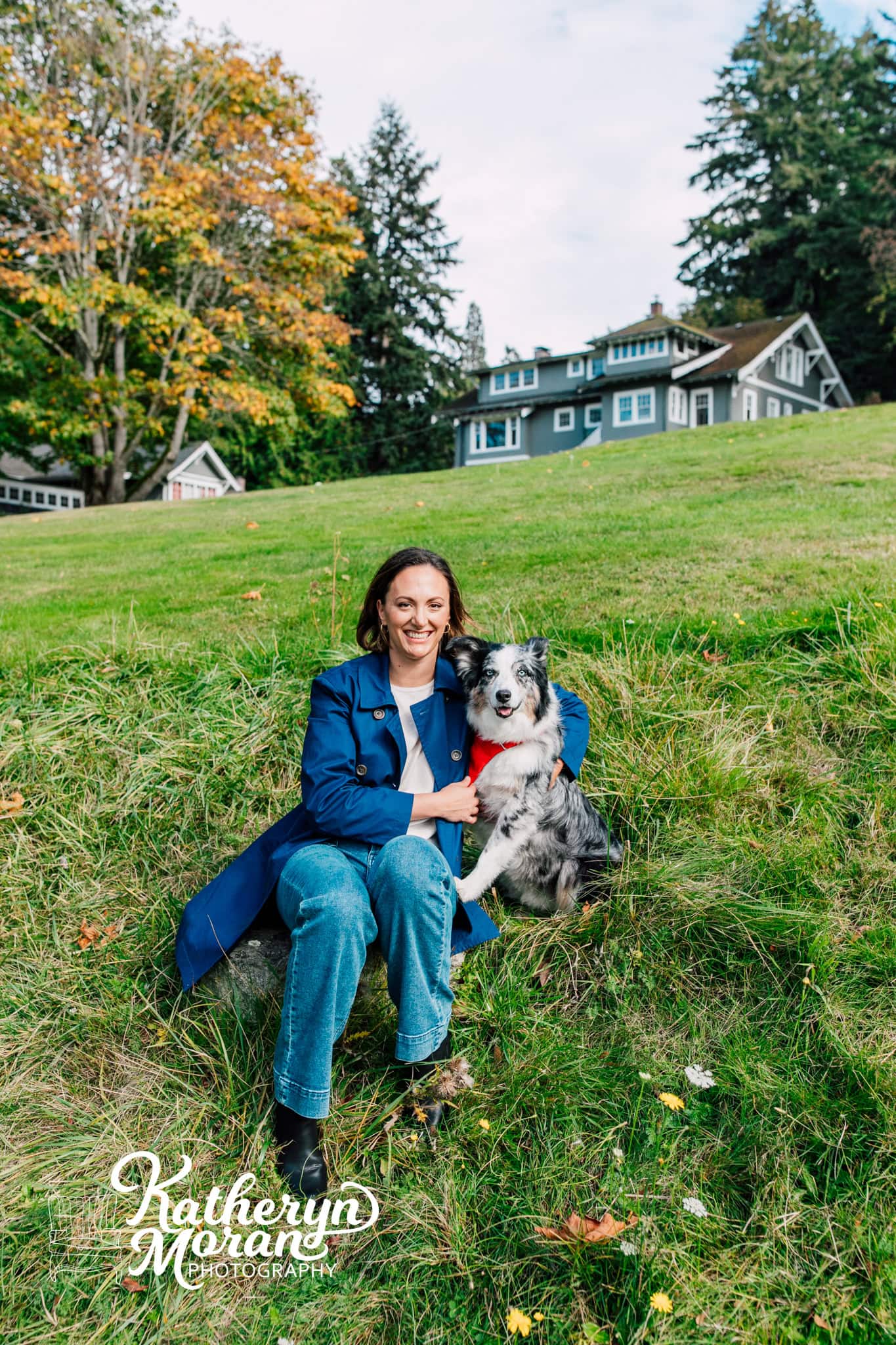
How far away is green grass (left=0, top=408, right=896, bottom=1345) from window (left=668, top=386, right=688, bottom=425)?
1138 inches

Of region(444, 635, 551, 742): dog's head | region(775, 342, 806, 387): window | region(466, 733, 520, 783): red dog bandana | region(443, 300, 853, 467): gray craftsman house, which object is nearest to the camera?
region(444, 635, 551, 742): dog's head

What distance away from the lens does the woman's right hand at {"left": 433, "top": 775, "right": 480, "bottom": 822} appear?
294 cm

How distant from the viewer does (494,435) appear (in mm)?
38281

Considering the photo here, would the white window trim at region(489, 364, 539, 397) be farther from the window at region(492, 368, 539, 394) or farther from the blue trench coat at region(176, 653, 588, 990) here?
the blue trench coat at region(176, 653, 588, 990)

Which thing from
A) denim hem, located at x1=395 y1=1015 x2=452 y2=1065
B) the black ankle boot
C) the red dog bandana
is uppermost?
the red dog bandana

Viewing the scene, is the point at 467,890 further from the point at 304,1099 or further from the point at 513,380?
the point at 513,380

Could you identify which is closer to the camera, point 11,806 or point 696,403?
point 11,806

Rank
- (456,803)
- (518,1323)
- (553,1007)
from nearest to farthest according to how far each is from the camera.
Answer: (518,1323) → (456,803) → (553,1007)

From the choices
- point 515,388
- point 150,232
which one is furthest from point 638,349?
point 150,232

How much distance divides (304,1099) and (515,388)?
125 ft

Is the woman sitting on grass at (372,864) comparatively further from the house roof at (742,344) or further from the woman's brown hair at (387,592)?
the house roof at (742,344)

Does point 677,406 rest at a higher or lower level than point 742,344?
lower

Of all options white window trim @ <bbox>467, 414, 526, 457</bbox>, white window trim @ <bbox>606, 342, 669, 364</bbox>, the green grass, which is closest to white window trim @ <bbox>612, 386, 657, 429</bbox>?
white window trim @ <bbox>606, 342, 669, 364</bbox>

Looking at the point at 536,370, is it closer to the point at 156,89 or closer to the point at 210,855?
the point at 156,89
